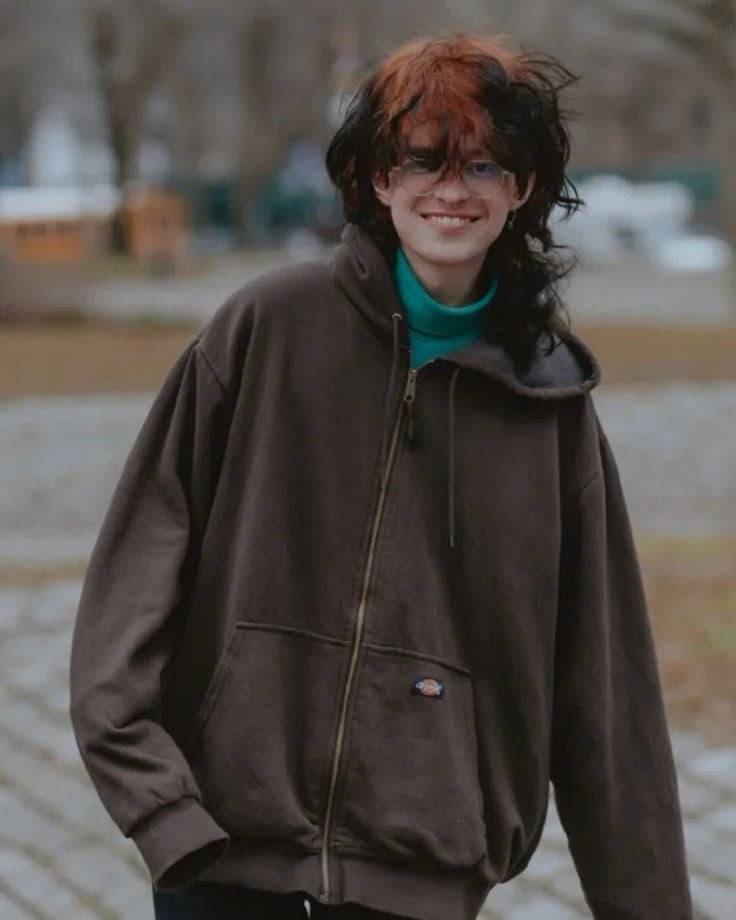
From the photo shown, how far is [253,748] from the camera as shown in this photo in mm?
2459

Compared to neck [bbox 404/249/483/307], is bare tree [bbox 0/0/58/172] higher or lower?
lower

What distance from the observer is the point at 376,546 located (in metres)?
2.49

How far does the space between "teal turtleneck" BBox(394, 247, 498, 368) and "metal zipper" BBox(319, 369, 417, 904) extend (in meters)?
0.05

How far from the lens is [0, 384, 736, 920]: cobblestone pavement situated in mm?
4527

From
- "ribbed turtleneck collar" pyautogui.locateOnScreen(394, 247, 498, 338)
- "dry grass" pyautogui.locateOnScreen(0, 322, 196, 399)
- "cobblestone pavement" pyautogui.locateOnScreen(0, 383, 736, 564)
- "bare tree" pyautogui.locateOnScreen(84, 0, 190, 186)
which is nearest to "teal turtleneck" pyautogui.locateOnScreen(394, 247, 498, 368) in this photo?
"ribbed turtleneck collar" pyautogui.locateOnScreen(394, 247, 498, 338)

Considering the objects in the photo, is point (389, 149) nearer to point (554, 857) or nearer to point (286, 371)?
point (286, 371)

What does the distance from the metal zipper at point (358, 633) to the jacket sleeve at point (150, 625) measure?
0.16m

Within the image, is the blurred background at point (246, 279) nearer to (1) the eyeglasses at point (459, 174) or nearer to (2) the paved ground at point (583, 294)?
(2) the paved ground at point (583, 294)

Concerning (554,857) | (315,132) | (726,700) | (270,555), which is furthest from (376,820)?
(315,132)

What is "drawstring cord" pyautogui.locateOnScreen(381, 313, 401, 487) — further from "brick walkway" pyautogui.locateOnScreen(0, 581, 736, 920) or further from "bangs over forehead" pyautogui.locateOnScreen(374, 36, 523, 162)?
"brick walkway" pyautogui.locateOnScreen(0, 581, 736, 920)

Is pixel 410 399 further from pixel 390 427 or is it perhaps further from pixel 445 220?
pixel 445 220

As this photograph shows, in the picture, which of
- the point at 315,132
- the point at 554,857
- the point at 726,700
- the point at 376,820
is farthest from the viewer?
the point at 315,132

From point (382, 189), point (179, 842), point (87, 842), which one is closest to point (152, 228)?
point (87, 842)

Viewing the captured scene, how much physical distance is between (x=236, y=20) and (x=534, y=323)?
39.2m
